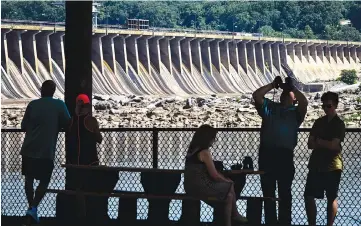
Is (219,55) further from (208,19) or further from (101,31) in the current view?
(208,19)

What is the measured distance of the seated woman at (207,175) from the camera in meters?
8.58

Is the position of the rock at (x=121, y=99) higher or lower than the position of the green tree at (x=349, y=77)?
lower

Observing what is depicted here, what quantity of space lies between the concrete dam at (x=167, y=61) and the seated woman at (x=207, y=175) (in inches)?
2712

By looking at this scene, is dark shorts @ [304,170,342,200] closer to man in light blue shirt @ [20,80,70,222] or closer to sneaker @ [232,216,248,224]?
sneaker @ [232,216,248,224]

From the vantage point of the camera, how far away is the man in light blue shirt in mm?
9266

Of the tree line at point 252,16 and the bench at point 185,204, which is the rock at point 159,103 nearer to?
the tree line at point 252,16

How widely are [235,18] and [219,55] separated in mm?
52616

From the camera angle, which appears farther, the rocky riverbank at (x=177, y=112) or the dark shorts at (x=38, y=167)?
the rocky riverbank at (x=177, y=112)

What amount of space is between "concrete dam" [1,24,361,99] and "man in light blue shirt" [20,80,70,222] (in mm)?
68002

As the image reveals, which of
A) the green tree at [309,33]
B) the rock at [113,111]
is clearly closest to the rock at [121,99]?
the rock at [113,111]

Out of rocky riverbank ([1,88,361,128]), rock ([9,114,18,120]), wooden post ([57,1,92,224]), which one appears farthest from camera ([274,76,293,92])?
rock ([9,114,18,120])

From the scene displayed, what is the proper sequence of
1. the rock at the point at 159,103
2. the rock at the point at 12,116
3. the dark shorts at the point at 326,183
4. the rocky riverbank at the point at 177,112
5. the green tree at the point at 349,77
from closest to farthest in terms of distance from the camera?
the dark shorts at the point at 326,183
the rock at the point at 12,116
the rocky riverbank at the point at 177,112
the rock at the point at 159,103
the green tree at the point at 349,77

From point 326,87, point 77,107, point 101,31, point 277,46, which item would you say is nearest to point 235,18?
point 277,46

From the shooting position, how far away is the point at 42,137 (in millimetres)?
9297
